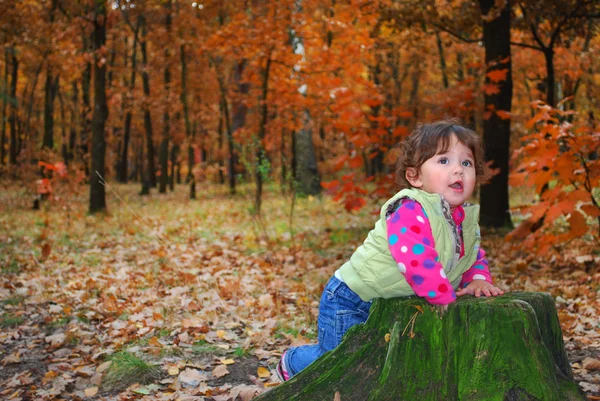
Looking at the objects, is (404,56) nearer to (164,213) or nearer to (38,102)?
(164,213)

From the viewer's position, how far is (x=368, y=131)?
9031 mm

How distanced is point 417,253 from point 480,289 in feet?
1.58

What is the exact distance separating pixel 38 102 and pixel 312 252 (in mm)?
35606

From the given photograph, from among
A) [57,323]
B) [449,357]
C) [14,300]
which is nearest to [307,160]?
[14,300]

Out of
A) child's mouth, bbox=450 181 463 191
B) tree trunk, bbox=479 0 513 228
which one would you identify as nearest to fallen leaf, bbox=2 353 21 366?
child's mouth, bbox=450 181 463 191

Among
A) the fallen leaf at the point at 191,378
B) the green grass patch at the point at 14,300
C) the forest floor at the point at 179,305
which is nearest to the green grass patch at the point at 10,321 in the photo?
the forest floor at the point at 179,305

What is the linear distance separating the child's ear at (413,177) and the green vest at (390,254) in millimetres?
147

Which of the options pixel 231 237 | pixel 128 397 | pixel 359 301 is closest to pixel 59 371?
pixel 128 397

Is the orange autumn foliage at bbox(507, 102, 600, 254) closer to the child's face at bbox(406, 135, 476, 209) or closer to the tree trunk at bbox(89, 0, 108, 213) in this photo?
the child's face at bbox(406, 135, 476, 209)

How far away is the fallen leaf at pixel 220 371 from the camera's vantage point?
4.07 metres

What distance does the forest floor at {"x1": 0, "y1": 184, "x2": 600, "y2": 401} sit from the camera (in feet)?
13.2

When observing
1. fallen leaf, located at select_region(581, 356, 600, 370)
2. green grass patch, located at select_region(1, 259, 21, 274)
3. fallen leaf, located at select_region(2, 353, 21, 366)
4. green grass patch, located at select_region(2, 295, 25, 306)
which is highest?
fallen leaf, located at select_region(581, 356, 600, 370)

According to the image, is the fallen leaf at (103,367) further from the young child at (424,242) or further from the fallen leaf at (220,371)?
the young child at (424,242)

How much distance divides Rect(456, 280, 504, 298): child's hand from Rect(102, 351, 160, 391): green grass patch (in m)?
2.41
